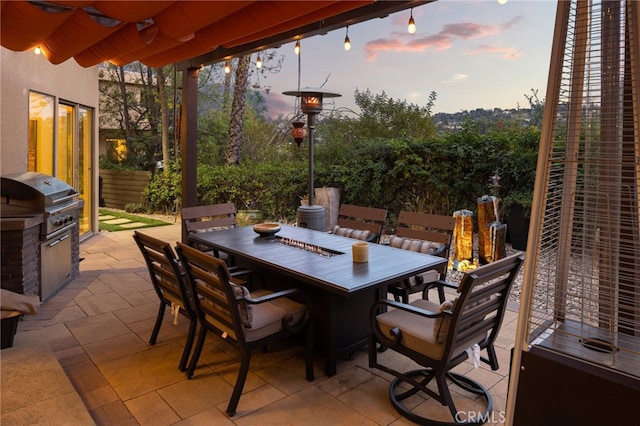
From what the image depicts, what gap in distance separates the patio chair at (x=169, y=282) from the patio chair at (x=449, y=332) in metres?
1.12

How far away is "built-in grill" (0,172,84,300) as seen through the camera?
356cm

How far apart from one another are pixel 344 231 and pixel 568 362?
2.53m

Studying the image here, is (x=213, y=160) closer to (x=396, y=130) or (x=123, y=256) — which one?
(x=396, y=130)

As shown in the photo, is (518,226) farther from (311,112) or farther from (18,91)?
(18,91)

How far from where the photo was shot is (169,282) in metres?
2.79

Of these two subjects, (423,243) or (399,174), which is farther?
(399,174)

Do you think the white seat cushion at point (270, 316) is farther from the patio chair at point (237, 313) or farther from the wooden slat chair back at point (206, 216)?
the wooden slat chair back at point (206, 216)

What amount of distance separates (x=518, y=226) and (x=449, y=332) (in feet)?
13.6

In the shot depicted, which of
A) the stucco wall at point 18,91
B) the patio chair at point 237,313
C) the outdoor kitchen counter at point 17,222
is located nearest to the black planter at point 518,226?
the patio chair at point 237,313

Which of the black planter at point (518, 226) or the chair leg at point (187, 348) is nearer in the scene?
the chair leg at point (187, 348)

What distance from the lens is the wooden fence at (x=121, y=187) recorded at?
34.4 ft

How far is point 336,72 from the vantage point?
10711 mm

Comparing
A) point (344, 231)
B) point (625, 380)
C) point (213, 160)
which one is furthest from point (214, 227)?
point (213, 160)

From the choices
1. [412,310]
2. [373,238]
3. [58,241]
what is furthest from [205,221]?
[412,310]
